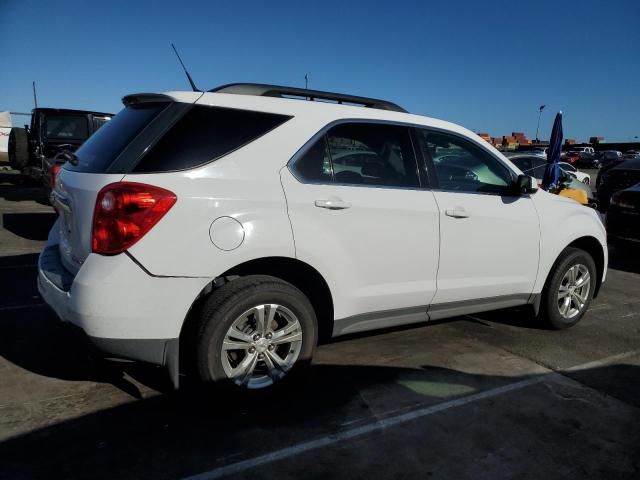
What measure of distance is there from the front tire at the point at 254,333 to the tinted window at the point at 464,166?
1.46m

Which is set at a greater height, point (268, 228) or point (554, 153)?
point (554, 153)

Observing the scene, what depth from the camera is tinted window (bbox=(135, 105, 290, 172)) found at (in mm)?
2621

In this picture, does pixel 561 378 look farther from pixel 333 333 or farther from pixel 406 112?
pixel 406 112

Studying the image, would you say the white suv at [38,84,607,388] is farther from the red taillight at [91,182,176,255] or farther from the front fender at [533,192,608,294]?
the front fender at [533,192,608,294]

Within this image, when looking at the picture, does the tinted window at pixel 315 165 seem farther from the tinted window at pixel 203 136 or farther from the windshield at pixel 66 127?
the windshield at pixel 66 127

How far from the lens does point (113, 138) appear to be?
2.90 m

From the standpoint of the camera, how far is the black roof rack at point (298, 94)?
3070mm

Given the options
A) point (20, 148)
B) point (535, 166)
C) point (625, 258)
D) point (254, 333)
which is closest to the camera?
point (254, 333)

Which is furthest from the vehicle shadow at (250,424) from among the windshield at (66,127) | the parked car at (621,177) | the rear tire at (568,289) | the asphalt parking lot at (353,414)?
the windshield at (66,127)

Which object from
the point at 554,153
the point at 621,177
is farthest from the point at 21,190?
the point at 621,177

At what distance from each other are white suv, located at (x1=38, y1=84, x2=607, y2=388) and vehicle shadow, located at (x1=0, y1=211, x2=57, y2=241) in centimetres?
534

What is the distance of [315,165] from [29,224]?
779 centimetres

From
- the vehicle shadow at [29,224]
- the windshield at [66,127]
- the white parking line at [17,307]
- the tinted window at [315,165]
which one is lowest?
the white parking line at [17,307]

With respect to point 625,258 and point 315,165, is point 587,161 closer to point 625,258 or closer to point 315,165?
point 625,258
